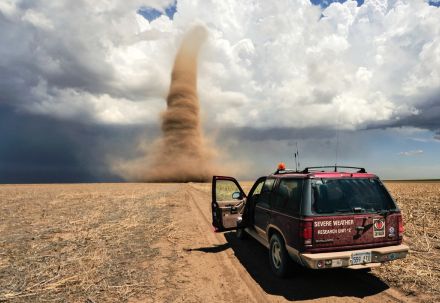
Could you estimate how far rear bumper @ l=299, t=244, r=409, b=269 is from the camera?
5.13 meters

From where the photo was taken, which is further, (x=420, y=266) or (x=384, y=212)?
(x=420, y=266)

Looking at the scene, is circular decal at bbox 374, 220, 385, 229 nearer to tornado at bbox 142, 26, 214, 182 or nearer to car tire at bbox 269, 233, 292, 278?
car tire at bbox 269, 233, 292, 278

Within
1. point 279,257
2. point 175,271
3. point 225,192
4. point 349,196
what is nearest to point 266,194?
point 279,257

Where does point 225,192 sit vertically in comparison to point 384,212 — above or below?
below

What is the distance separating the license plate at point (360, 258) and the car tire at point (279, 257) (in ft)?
3.75

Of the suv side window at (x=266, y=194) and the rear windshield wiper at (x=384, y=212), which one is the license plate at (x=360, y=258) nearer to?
the rear windshield wiper at (x=384, y=212)

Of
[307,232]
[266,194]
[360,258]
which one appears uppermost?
[266,194]

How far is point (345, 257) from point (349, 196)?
1.05 metres

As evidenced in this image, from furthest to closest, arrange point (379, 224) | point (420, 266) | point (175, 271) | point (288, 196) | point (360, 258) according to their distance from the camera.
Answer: point (175, 271) < point (420, 266) < point (288, 196) < point (379, 224) < point (360, 258)

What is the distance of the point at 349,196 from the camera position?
5652 millimetres

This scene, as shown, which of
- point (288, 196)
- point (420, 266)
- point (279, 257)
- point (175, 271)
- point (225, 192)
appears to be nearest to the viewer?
point (288, 196)

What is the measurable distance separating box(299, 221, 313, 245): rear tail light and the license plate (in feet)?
2.46

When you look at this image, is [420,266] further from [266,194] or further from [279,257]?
[266,194]

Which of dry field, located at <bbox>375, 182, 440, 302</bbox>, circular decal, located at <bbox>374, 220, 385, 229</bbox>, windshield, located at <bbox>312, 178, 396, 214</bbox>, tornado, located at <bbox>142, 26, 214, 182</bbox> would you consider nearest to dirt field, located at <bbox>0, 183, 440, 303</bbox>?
dry field, located at <bbox>375, 182, 440, 302</bbox>
